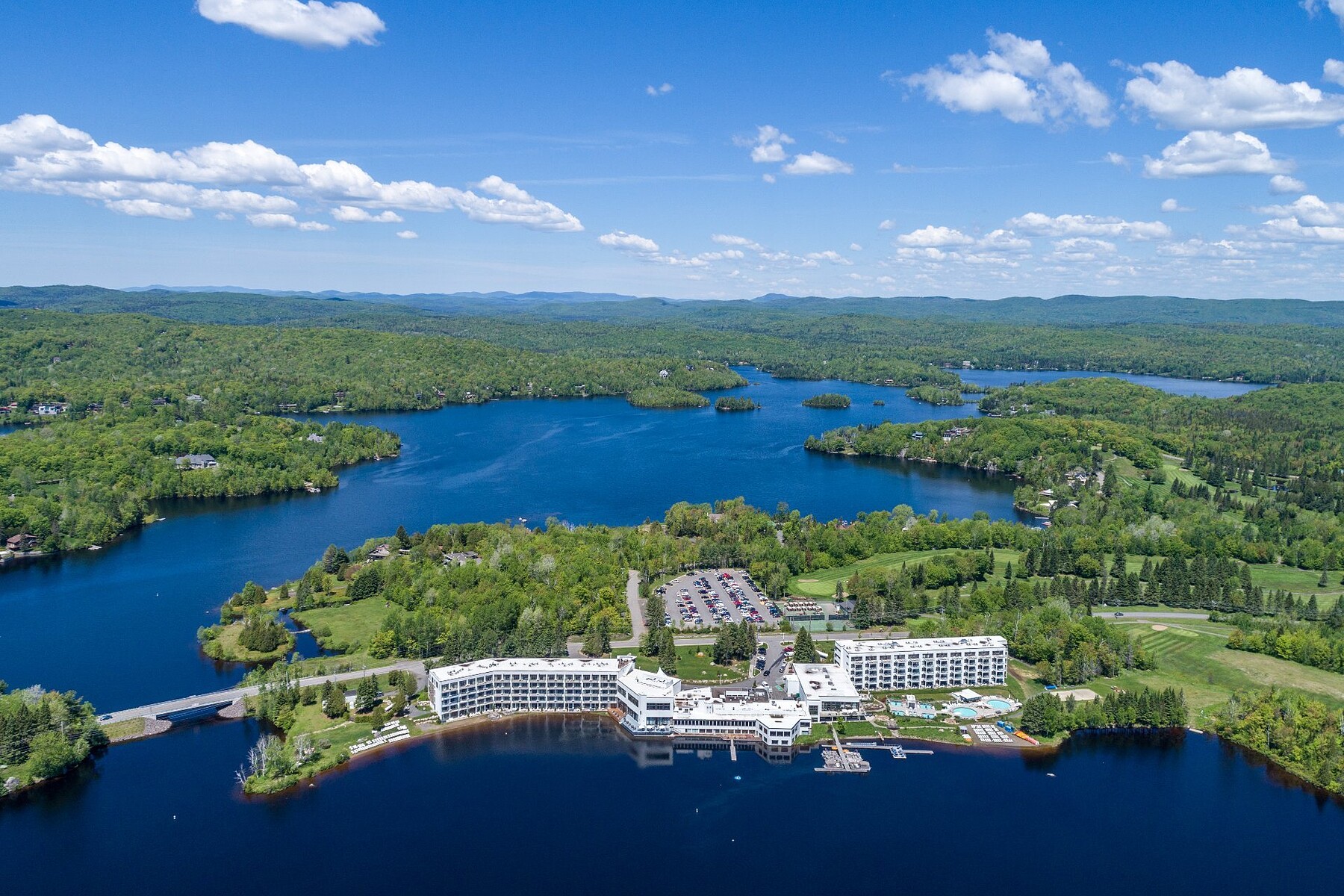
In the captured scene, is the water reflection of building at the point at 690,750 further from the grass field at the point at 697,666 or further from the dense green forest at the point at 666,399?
the dense green forest at the point at 666,399

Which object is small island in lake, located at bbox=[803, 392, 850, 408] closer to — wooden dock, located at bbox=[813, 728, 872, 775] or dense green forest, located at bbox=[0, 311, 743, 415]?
dense green forest, located at bbox=[0, 311, 743, 415]

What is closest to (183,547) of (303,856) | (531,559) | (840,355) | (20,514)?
(20,514)

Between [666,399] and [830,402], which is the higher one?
[830,402]

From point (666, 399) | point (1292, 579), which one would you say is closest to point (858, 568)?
point (1292, 579)

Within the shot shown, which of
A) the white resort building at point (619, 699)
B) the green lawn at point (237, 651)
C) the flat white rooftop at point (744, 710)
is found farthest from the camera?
the green lawn at point (237, 651)

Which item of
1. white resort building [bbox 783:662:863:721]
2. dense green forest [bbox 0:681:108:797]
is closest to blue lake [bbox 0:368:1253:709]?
dense green forest [bbox 0:681:108:797]

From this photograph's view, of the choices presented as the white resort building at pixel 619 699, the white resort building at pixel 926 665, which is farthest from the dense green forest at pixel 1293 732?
the white resort building at pixel 619 699

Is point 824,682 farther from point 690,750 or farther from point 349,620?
point 349,620
